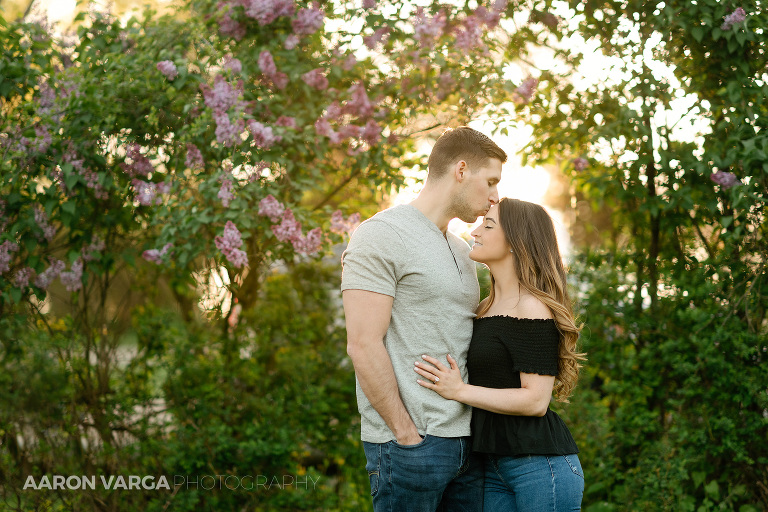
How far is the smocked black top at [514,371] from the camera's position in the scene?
2.19 m

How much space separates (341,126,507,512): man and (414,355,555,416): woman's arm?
44mm

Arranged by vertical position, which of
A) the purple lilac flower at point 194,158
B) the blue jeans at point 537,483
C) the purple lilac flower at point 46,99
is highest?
the purple lilac flower at point 46,99

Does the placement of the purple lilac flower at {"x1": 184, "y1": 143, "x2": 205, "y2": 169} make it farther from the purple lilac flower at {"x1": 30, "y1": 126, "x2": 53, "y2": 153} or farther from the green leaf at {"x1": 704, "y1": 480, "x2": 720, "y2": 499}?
the green leaf at {"x1": 704, "y1": 480, "x2": 720, "y2": 499}

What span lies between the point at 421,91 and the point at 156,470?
2.78 metres

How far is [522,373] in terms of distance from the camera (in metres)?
2.21

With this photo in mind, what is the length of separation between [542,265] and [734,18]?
6.33 ft

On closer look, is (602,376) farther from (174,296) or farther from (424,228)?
(174,296)

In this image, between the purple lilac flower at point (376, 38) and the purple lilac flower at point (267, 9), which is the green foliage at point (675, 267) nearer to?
the purple lilac flower at point (376, 38)

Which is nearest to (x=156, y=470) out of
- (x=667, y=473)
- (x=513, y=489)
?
(x=513, y=489)

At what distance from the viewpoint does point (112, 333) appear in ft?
14.4

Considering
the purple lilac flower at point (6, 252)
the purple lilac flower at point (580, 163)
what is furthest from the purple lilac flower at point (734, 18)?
the purple lilac flower at point (6, 252)

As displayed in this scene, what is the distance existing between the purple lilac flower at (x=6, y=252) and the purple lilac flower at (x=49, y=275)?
0.61 feet

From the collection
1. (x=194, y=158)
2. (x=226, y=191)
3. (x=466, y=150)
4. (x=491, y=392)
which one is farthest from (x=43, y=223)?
(x=491, y=392)

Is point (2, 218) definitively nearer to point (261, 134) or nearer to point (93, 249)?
point (93, 249)
